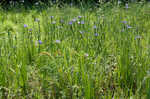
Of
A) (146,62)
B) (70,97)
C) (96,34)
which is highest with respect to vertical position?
(96,34)

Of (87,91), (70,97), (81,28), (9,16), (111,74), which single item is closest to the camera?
(87,91)

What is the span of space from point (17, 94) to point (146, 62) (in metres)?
1.08

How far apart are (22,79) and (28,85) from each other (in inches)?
3.2

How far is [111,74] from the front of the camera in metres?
1.81

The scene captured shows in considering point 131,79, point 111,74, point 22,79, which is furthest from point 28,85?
point 131,79

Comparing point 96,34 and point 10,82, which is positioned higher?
point 96,34

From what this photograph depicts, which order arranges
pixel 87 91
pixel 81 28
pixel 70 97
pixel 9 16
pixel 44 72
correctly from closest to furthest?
pixel 87 91, pixel 70 97, pixel 44 72, pixel 81 28, pixel 9 16

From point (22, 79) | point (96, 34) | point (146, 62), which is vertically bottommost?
point (22, 79)

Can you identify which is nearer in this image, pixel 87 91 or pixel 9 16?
pixel 87 91

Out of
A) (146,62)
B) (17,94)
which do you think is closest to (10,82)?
(17,94)

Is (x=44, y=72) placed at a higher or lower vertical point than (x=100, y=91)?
higher

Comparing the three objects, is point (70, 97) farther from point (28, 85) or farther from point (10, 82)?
point (10, 82)

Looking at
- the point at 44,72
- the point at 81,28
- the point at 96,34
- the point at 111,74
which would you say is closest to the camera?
the point at 44,72

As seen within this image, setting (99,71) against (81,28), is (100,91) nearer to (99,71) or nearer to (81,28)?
(99,71)
